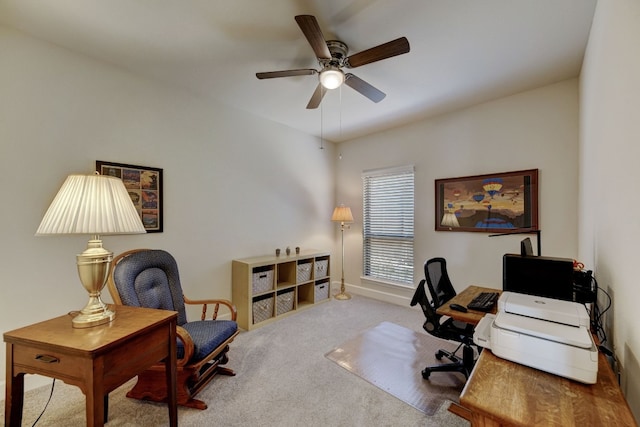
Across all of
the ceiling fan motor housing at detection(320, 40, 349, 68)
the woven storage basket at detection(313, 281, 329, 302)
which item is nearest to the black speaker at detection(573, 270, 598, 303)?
the ceiling fan motor housing at detection(320, 40, 349, 68)

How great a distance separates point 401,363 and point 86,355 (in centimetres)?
227

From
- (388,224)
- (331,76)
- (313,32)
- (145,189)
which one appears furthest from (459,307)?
(145,189)

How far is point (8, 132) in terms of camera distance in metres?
1.95

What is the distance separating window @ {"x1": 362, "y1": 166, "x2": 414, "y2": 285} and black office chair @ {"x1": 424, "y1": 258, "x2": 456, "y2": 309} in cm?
136

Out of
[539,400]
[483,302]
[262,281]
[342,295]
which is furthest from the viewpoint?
[342,295]

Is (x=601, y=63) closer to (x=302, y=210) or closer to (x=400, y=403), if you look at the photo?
(x=400, y=403)

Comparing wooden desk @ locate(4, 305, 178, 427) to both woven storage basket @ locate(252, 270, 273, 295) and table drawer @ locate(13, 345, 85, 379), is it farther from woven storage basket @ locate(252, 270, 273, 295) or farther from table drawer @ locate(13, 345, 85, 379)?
woven storage basket @ locate(252, 270, 273, 295)

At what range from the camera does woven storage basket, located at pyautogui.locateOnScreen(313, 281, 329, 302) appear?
13.1 feet

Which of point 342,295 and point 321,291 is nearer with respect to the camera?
point 321,291

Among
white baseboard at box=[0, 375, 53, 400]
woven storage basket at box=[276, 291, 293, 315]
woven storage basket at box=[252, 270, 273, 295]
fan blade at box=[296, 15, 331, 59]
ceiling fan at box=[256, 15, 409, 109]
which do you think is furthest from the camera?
woven storage basket at box=[276, 291, 293, 315]

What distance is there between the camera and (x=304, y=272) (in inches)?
151

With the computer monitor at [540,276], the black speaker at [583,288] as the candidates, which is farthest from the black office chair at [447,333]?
the black speaker at [583,288]

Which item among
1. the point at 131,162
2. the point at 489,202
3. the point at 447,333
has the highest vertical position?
the point at 131,162

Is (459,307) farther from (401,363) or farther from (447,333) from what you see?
(401,363)
